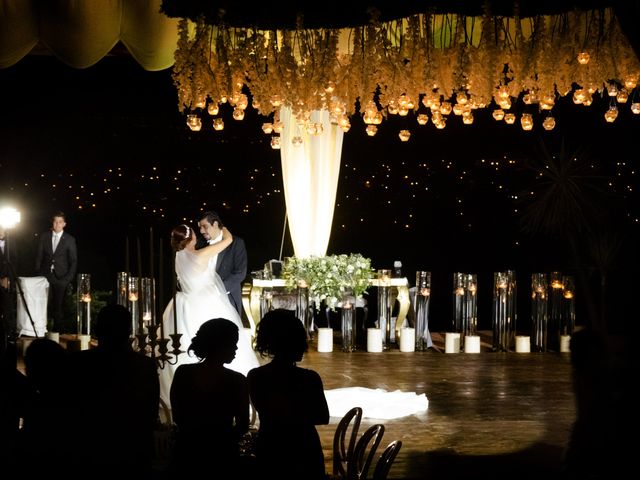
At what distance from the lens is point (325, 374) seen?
843 cm

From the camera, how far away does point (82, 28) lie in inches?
291

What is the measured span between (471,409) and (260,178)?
6.05 m

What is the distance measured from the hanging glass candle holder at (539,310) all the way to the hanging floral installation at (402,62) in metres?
2.44

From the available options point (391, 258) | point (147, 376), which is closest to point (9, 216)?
point (391, 258)

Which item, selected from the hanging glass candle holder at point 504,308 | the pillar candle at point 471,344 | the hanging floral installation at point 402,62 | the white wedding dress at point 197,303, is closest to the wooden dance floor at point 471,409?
the pillar candle at point 471,344

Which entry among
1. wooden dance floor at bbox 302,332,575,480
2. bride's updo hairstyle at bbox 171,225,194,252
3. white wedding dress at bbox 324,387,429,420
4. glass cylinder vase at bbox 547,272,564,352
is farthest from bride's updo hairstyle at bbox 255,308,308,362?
glass cylinder vase at bbox 547,272,564,352

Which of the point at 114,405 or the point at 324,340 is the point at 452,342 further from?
the point at 114,405

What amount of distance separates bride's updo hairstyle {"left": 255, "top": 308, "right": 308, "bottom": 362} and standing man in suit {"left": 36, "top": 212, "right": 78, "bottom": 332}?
7.39 m

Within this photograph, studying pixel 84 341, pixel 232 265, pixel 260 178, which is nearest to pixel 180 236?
pixel 232 265

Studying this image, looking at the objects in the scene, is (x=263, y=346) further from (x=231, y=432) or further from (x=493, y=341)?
(x=493, y=341)

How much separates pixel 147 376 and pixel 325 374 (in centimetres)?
506

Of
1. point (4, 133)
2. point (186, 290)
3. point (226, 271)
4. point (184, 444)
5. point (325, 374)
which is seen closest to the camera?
point (184, 444)

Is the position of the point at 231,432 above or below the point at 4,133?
below

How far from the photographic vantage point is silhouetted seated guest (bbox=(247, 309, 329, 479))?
340 centimetres
